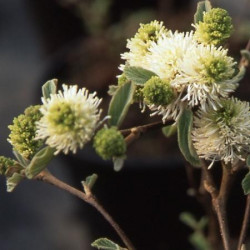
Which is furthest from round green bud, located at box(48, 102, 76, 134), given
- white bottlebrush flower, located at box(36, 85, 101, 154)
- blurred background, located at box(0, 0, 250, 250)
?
blurred background, located at box(0, 0, 250, 250)

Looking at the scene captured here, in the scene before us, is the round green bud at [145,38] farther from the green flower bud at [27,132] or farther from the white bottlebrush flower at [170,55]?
the green flower bud at [27,132]

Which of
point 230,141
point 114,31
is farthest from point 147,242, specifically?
point 230,141

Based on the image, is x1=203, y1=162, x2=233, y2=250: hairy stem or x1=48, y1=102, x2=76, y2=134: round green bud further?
x1=203, y1=162, x2=233, y2=250: hairy stem

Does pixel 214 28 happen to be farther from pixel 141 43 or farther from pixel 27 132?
pixel 27 132

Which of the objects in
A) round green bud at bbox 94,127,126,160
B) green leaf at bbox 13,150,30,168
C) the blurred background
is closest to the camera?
round green bud at bbox 94,127,126,160

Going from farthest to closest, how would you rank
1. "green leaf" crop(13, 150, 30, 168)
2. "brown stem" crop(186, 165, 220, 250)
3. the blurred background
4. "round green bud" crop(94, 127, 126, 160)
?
the blurred background
"brown stem" crop(186, 165, 220, 250)
"green leaf" crop(13, 150, 30, 168)
"round green bud" crop(94, 127, 126, 160)

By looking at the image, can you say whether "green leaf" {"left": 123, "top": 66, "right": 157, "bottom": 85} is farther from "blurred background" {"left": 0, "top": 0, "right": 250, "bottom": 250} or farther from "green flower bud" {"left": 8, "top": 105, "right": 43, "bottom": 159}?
"blurred background" {"left": 0, "top": 0, "right": 250, "bottom": 250}

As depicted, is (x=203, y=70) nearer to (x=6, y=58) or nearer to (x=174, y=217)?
(x=174, y=217)

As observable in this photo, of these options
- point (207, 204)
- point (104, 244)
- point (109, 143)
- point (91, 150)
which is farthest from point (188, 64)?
point (91, 150)
